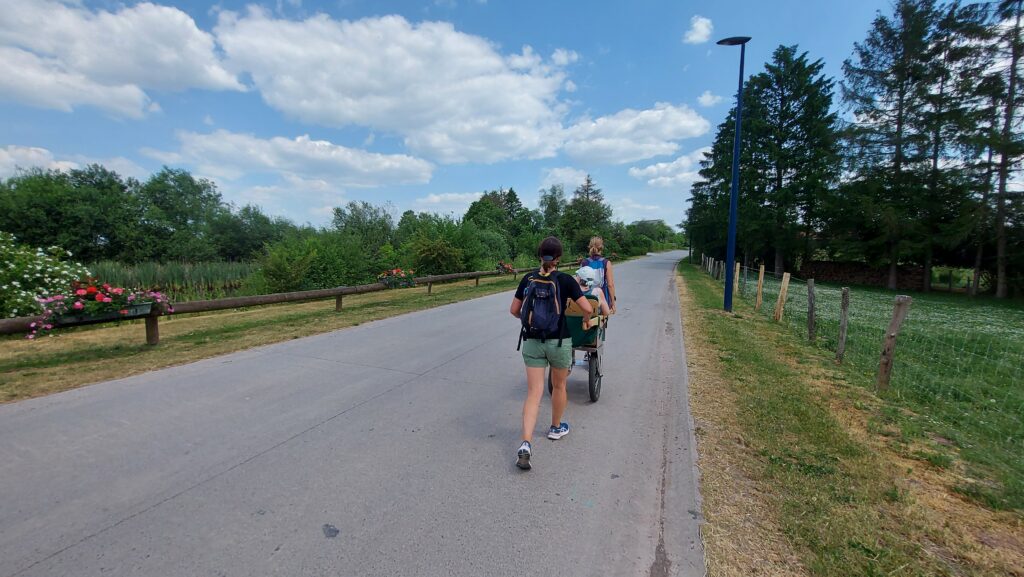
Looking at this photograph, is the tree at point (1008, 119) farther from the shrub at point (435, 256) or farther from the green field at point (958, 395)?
the shrub at point (435, 256)

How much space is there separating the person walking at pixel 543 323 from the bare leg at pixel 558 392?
1 cm

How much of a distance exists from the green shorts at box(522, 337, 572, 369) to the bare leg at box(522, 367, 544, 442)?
7 cm

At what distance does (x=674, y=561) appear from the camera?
7.32 ft

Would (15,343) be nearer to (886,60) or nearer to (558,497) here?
(558,497)

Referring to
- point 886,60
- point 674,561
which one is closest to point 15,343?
point 674,561

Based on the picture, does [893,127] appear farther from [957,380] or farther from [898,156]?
[957,380]

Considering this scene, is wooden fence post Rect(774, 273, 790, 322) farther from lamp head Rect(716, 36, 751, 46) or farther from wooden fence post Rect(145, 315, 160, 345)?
wooden fence post Rect(145, 315, 160, 345)

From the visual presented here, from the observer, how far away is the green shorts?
3268 mm

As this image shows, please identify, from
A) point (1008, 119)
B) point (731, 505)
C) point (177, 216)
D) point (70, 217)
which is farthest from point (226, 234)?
point (1008, 119)

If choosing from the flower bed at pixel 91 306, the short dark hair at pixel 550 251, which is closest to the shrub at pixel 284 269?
the flower bed at pixel 91 306

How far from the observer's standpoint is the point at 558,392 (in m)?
3.50

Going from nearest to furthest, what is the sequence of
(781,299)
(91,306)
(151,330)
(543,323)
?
(543,323) → (91,306) → (151,330) → (781,299)

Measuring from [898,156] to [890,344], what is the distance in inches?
1099

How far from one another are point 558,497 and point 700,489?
40.1 inches
